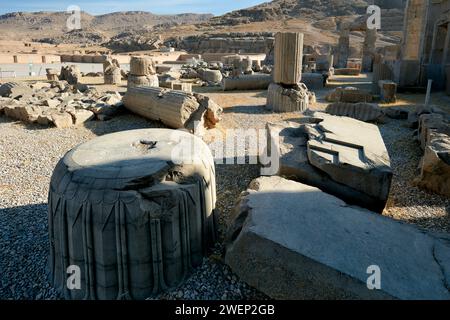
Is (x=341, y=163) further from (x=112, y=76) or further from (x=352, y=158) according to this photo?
(x=112, y=76)

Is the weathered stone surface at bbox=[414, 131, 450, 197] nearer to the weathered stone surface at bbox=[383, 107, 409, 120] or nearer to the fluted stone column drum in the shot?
the fluted stone column drum

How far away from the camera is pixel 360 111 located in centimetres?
839

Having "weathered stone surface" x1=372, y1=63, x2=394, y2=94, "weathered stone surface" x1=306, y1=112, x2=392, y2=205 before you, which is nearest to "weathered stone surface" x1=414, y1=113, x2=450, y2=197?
"weathered stone surface" x1=306, y1=112, x2=392, y2=205

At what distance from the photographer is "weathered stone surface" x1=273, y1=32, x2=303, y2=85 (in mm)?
9211

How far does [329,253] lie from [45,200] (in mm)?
3599

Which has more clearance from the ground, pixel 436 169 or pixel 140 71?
pixel 140 71

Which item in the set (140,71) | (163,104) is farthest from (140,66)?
(163,104)

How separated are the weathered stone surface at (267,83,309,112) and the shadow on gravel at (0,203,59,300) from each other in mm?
6911

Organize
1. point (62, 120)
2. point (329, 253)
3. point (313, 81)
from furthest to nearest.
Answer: point (313, 81), point (62, 120), point (329, 253)

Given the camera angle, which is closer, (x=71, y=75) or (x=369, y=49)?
(x=71, y=75)

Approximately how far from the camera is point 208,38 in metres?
36.0

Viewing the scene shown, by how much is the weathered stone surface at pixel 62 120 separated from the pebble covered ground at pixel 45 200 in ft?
0.70
